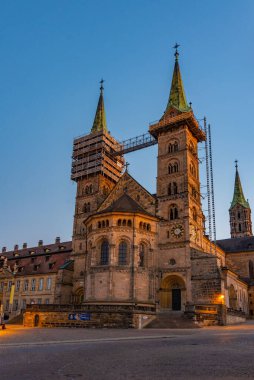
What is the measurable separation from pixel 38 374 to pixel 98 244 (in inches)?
1591

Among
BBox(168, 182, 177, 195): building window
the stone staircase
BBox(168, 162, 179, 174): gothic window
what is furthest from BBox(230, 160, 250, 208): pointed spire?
the stone staircase

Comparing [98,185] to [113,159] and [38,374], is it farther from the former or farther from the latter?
[38,374]

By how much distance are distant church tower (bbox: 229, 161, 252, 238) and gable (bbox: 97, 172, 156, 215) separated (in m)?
70.1

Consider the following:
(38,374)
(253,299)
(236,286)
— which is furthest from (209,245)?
(38,374)

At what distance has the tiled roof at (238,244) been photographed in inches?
3095

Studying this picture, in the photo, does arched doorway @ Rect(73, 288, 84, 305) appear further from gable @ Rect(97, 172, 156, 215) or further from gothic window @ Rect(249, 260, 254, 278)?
gothic window @ Rect(249, 260, 254, 278)

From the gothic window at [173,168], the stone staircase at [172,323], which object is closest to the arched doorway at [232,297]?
the gothic window at [173,168]

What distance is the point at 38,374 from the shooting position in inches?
399

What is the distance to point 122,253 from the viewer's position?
49.2 metres

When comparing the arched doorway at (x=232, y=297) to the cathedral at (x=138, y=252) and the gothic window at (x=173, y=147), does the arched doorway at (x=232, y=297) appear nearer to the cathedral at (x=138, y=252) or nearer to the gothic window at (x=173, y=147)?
the cathedral at (x=138, y=252)

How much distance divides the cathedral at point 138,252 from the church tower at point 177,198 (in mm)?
147

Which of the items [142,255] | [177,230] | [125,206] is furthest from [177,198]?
[142,255]

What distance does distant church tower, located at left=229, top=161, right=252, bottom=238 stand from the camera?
387ft

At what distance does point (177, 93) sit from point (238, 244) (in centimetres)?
3654
